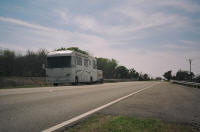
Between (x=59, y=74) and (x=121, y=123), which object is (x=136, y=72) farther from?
(x=121, y=123)

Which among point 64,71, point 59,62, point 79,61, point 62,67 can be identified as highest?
point 79,61

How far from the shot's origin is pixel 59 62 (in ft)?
65.2

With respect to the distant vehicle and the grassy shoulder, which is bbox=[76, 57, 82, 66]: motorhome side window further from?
the grassy shoulder

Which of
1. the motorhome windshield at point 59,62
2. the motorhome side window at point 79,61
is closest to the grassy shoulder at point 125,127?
the motorhome windshield at point 59,62

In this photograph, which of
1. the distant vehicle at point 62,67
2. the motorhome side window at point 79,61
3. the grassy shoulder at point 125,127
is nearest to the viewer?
the grassy shoulder at point 125,127

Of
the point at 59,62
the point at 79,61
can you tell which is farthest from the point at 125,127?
the point at 79,61

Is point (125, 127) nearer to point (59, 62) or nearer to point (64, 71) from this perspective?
point (64, 71)

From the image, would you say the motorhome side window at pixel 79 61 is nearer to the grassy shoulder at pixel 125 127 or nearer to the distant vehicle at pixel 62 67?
the distant vehicle at pixel 62 67

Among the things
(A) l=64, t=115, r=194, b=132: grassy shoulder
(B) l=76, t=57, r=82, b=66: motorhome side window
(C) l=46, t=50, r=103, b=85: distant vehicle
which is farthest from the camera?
(B) l=76, t=57, r=82, b=66: motorhome side window

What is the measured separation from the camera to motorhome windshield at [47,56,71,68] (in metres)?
19.8

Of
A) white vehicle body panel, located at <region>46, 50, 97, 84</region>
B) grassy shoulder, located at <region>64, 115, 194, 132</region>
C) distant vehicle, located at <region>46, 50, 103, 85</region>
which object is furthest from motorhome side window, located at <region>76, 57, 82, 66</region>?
grassy shoulder, located at <region>64, 115, 194, 132</region>

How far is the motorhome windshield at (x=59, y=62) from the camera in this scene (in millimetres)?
19750

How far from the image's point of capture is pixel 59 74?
65.2 ft

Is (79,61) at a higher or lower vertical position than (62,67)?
higher
